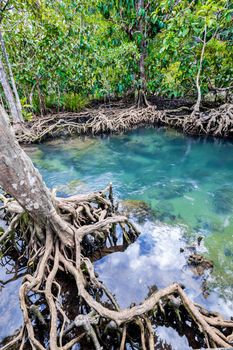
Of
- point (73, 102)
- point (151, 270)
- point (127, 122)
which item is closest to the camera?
point (151, 270)

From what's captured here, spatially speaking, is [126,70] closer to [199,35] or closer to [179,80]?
[179,80]

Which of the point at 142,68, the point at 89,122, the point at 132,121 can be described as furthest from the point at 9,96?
the point at 142,68

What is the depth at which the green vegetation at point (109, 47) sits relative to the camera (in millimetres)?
7621

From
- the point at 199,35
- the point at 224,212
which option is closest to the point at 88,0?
the point at 199,35

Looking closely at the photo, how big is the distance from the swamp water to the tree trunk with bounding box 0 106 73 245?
3.55 feet

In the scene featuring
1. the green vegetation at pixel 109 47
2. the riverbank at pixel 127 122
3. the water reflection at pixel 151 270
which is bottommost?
the water reflection at pixel 151 270

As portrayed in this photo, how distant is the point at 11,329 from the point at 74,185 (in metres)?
3.61

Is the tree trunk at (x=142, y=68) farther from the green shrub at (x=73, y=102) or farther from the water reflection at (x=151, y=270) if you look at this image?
the water reflection at (x=151, y=270)

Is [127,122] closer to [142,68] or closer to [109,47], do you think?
[142,68]

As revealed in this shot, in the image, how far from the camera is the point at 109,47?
33.4 feet

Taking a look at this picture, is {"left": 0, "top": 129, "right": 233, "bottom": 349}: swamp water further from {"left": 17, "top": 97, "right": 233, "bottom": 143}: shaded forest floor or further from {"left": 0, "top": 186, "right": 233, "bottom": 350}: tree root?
{"left": 17, "top": 97, "right": 233, "bottom": 143}: shaded forest floor

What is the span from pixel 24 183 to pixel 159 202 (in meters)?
3.27

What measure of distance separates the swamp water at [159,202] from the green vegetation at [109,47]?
297 cm

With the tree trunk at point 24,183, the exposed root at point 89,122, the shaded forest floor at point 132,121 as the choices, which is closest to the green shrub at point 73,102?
the shaded forest floor at point 132,121
